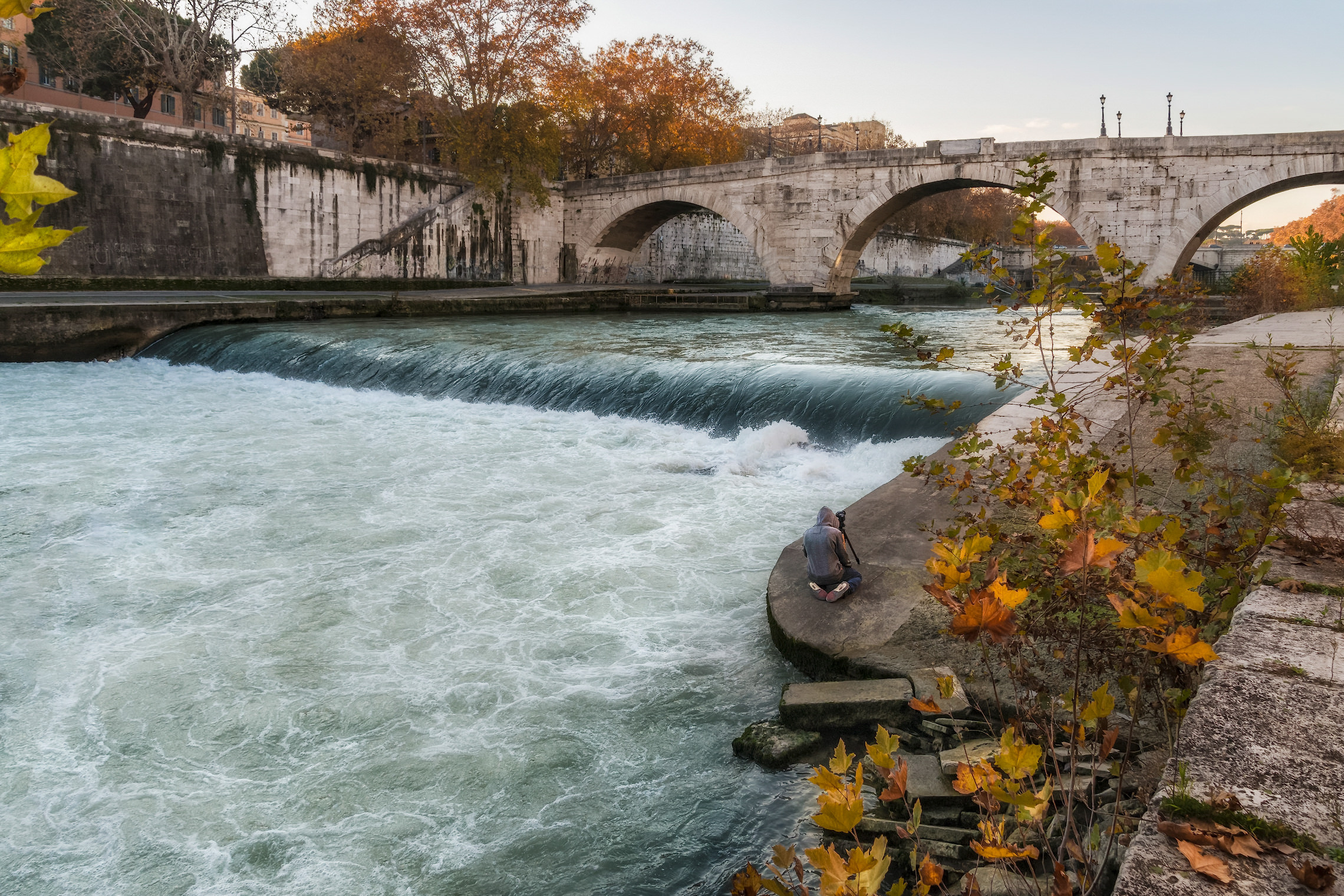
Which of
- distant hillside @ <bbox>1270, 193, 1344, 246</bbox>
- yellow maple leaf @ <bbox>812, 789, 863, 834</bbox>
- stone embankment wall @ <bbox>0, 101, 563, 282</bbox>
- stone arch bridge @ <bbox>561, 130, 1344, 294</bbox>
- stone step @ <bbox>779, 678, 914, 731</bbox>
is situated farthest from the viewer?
distant hillside @ <bbox>1270, 193, 1344, 246</bbox>

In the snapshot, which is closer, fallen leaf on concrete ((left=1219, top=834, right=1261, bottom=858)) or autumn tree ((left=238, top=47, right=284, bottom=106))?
fallen leaf on concrete ((left=1219, top=834, right=1261, bottom=858))

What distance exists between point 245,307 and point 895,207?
16636mm

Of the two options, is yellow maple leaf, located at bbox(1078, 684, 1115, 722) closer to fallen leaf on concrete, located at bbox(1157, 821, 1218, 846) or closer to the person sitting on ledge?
fallen leaf on concrete, located at bbox(1157, 821, 1218, 846)

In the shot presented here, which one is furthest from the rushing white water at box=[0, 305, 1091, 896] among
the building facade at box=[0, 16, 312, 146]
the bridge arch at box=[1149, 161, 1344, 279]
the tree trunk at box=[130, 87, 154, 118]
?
the tree trunk at box=[130, 87, 154, 118]

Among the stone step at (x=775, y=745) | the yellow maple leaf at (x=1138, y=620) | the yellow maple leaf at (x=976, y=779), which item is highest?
the yellow maple leaf at (x=1138, y=620)

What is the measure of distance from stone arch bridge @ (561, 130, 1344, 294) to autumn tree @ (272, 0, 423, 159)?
6.08 m

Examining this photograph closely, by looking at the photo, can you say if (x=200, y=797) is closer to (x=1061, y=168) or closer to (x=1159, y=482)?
(x=1159, y=482)

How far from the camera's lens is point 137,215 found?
67.9 feet

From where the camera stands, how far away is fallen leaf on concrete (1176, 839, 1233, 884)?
1.43 metres

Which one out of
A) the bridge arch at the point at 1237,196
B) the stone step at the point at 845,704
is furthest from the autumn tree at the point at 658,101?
the stone step at the point at 845,704

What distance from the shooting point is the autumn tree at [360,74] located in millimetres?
27359

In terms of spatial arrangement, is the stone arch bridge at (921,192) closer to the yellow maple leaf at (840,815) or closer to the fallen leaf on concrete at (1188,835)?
the fallen leaf on concrete at (1188,835)

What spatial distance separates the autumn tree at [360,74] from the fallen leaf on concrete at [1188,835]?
28961 millimetres

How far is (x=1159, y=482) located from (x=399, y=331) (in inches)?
510
